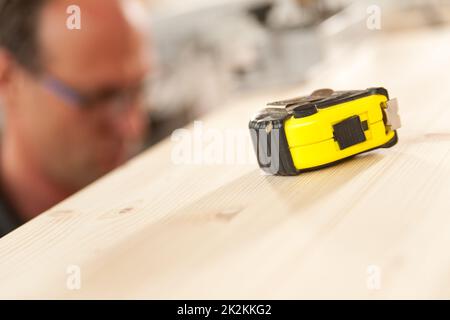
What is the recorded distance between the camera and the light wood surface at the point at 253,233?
0.43 meters

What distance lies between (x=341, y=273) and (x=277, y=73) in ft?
2.99

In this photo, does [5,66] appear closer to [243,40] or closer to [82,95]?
[82,95]

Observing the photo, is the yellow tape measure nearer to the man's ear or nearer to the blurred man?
the blurred man

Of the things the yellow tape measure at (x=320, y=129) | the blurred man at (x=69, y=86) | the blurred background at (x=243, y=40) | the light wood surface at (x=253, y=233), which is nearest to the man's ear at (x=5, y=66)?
the blurred man at (x=69, y=86)

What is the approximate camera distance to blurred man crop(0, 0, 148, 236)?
1588mm

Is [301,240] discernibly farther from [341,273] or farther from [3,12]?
[3,12]

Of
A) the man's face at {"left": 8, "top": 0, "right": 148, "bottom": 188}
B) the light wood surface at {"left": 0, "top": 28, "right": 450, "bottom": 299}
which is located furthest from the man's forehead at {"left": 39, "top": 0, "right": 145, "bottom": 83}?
the light wood surface at {"left": 0, "top": 28, "right": 450, "bottom": 299}

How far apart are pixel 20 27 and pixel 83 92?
221mm

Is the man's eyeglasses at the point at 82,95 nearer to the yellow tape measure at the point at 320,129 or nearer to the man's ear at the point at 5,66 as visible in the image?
the man's ear at the point at 5,66

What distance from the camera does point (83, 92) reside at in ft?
5.31

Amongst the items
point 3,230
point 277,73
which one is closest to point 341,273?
point 277,73

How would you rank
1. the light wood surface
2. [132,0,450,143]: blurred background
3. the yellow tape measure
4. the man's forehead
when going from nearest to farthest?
the light wood surface → the yellow tape measure → [132,0,450,143]: blurred background → the man's forehead
